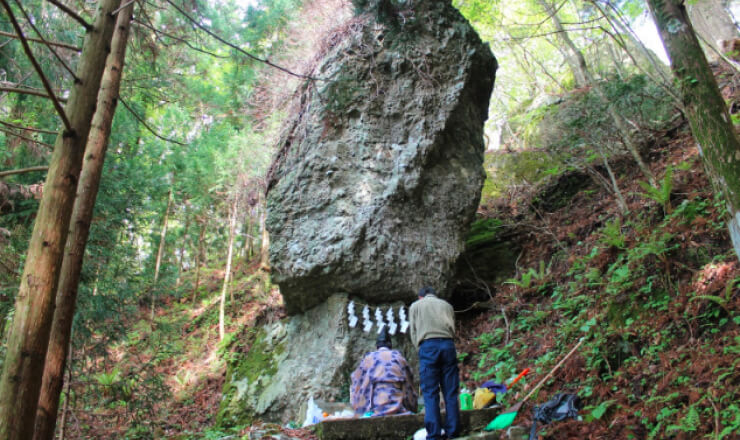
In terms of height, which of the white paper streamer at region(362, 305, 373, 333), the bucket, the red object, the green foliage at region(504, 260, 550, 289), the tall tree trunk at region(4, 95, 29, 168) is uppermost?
the tall tree trunk at region(4, 95, 29, 168)

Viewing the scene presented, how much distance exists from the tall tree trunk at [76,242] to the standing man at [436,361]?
3.32 m

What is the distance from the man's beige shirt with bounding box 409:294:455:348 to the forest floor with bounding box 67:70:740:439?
4.35 ft

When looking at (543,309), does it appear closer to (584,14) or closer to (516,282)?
(516,282)

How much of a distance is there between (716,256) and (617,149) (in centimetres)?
508

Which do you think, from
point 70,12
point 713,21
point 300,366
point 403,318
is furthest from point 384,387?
point 713,21

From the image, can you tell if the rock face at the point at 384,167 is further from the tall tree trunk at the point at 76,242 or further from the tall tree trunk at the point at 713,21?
the tall tree trunk at the point at 713,21

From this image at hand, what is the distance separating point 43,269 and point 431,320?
3.69 m

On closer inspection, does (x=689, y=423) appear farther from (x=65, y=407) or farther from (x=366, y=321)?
(x=65, y=407)

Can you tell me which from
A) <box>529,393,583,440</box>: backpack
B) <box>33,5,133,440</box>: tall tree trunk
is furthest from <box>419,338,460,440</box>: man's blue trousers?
<box>33,5,133,440</box>: tall tree trunk

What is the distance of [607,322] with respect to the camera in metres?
5.85

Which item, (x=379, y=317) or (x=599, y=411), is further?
(x=379, y=317)

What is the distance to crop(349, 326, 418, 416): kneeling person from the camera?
5.50 metres

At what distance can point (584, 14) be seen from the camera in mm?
9906

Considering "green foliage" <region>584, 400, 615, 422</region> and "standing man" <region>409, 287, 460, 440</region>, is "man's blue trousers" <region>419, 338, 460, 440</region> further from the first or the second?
"green foliage" <region>584, 400, 615, 422</region>
